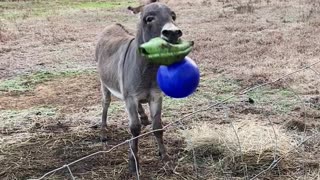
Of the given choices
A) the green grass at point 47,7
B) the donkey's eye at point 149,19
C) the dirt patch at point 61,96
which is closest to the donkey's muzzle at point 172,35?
the donkey's eye at point 149,19

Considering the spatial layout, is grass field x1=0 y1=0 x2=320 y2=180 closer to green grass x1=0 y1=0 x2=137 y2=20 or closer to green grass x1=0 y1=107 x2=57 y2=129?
green grass x1=0 y1=107 x2=57 y2=129

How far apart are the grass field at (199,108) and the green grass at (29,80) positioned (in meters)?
0.02

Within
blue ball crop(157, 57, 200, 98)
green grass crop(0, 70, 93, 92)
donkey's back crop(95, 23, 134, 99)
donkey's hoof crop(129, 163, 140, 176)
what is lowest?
green grass crop(0, 70, 93, 92)

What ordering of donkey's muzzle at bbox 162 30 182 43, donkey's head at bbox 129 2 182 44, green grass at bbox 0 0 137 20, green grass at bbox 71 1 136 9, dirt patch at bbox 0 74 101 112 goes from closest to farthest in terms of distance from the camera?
donkey's muzzle at bbox 162 30 182 43, donkey's head at bbox 129 2 182 44, dirt patch at bbox 0 74 101 112, green grass at bbox 0 0 137 20, green grass at bbox 71 1 136 9

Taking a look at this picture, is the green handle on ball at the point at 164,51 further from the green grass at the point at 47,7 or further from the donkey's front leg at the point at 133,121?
the green grass at the point at 47,7

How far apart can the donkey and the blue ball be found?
0.69 ft

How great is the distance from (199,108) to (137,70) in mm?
2073

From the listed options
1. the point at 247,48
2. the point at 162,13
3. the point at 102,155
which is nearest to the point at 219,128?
the point at 102,155

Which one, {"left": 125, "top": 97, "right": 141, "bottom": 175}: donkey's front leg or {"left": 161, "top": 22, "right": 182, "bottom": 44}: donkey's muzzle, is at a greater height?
{"left": 161, "top": 22, "right": 182, "bottom": 44}: donkey's muzzle

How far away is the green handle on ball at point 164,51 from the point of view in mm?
3564

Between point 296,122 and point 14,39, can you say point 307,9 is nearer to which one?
point 14,39

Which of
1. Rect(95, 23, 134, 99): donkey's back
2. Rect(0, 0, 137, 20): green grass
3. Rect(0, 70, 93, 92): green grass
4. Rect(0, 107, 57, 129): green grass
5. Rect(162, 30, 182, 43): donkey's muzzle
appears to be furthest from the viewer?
Rect(0, 0, 137, 20): green grass

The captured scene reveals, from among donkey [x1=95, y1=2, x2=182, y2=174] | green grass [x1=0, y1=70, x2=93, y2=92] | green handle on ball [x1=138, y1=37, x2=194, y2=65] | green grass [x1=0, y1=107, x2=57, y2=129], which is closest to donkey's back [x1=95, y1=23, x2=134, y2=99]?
donkey [x1=95, y1=2, x2=182, y2=174]

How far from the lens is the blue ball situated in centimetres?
359
